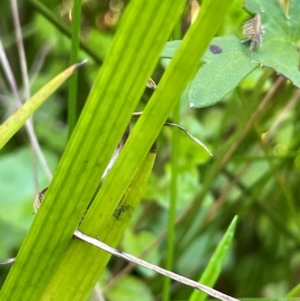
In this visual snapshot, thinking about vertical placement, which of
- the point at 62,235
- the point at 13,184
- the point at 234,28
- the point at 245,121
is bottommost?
the point at 13,184

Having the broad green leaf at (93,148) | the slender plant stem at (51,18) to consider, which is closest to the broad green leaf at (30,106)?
the broad green leaf at (93,148)

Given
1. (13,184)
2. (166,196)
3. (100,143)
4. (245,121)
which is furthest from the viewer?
(13,184)

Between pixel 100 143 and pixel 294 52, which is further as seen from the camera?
pixel 294 52

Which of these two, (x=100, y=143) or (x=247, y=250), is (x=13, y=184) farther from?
(x=100, y=143)

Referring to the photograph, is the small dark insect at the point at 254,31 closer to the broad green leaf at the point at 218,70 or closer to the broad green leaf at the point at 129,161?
the broad green leaf at the point at 218,70

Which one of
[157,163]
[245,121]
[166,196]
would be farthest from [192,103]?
[157,163]

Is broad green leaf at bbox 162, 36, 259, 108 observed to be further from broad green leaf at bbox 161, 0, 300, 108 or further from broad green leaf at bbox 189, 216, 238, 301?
broad green leaf at bbox 189, 216, 238, 301

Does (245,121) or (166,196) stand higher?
(245,121)

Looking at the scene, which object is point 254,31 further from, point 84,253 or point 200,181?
point 200,181

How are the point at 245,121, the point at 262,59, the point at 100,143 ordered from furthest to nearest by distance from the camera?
the point at 245,121 < the point at 262,59 < the point at 100,143
